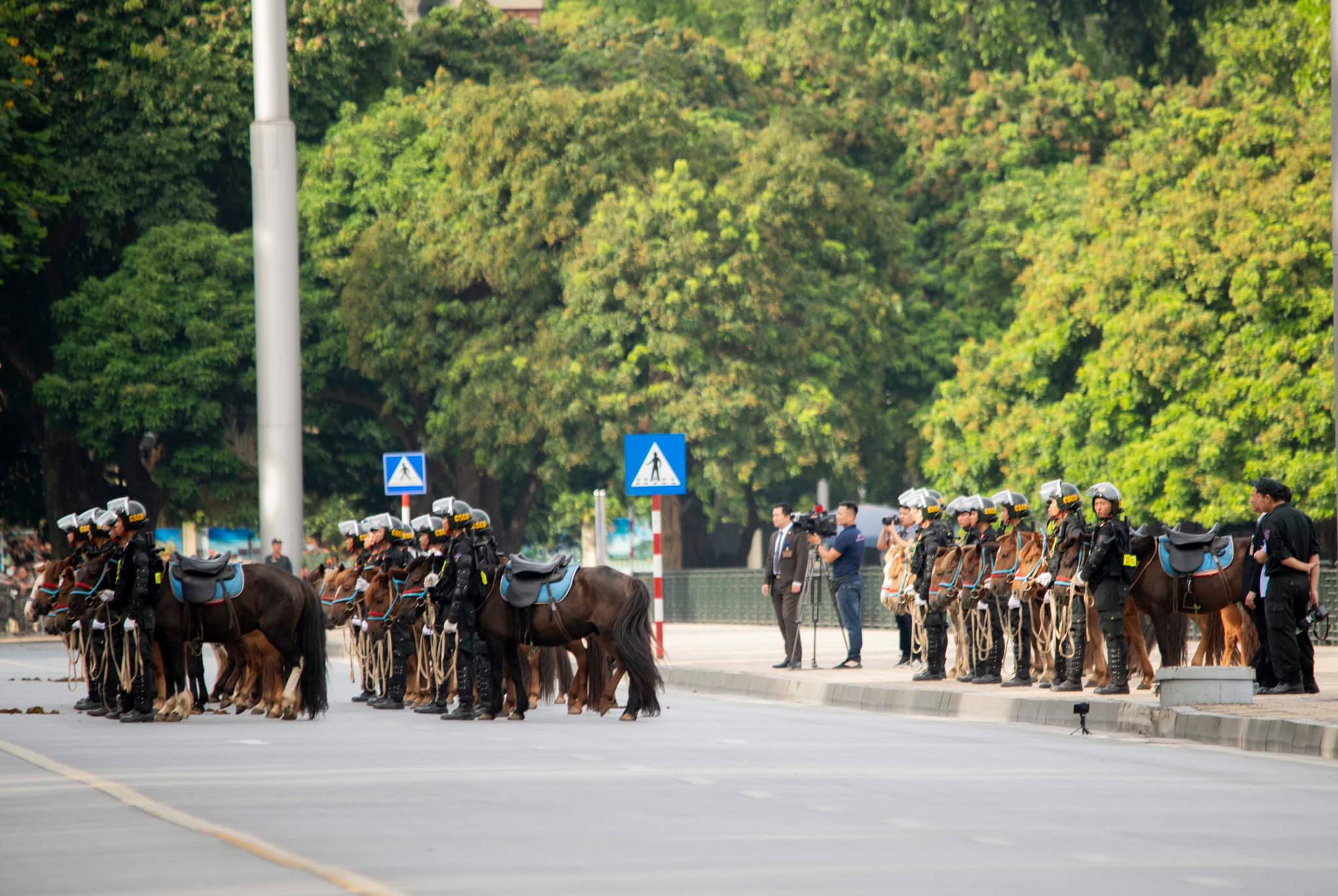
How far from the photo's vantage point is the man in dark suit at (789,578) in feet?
92.1

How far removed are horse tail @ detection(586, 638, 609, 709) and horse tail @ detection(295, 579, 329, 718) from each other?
236 centimetres

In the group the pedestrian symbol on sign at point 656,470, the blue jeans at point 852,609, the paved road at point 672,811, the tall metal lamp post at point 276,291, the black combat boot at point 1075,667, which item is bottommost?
the paved road at point 672,811

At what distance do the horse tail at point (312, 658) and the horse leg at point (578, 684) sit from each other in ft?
7.24

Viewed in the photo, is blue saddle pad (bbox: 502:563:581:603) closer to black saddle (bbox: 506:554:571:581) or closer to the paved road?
black saddle (bbox: 506:554:571:581)

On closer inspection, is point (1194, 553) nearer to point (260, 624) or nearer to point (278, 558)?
point (260, 624)

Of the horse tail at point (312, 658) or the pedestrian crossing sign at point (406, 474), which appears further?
the pedestrian crossing sign at point (406, 474)

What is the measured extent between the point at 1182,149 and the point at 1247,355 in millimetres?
5000

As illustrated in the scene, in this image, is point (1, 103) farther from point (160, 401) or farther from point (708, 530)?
point (708, 530)

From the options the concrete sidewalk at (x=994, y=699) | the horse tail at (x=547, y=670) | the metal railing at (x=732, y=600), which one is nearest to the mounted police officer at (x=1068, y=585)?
the concrete sidewalk at (x=994, y=699)

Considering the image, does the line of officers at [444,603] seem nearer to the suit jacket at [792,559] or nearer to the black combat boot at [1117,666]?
the suit jacket at [792,559]

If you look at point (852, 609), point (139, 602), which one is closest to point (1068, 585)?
point (852, 609)

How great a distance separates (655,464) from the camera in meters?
29.7

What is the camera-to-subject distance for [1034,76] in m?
60.9

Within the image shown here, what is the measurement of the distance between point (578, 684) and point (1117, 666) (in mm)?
4849
